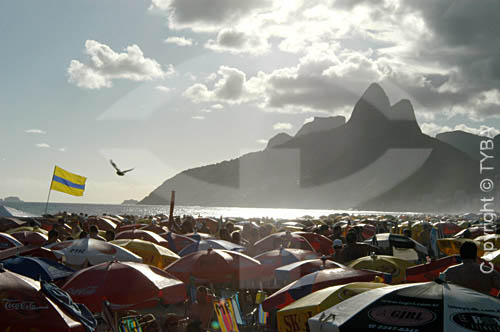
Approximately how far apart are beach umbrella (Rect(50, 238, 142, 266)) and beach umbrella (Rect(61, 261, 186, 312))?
2233mm

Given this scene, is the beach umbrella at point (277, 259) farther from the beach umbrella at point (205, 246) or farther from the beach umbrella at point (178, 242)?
the beach umbrella at point (178, 242)

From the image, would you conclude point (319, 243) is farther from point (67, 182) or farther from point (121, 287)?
point (67, 182)

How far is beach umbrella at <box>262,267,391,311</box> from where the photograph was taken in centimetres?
A: 673

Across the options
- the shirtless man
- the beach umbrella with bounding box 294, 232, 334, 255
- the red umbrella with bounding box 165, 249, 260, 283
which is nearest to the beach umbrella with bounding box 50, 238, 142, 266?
the red umbrella with bounding box 165, 249, 260, 283

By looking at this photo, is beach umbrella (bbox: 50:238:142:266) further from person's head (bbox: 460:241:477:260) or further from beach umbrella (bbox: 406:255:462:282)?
person's head (bbox: 460:241:477:260)

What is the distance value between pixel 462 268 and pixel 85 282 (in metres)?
5.55

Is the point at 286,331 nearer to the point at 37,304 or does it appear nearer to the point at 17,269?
the point at 37,304

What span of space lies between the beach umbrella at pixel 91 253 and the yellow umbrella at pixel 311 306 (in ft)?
17.9

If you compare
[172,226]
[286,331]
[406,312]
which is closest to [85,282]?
[286,331]

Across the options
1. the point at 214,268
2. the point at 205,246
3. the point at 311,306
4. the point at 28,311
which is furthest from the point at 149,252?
the point at 311,306

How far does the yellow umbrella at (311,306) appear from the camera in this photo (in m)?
5.35

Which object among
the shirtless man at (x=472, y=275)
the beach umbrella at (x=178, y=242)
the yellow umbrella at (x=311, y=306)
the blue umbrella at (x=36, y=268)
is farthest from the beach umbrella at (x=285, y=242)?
the yellow umbrella at (x=311, y=306)

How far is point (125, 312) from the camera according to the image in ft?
26.7

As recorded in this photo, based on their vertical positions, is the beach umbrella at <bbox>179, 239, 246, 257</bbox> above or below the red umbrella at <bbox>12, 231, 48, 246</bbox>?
above
